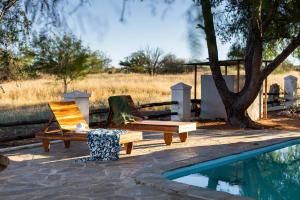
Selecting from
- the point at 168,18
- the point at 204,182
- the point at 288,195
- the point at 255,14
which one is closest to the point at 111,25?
the point at 168,18

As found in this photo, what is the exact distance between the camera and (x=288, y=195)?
614cm

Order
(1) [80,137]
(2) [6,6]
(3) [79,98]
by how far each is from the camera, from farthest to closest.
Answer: (3) [79,98] < (2) [6,6] < (1) [80,137]

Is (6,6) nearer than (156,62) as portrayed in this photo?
Yes

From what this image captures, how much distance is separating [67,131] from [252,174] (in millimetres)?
3339

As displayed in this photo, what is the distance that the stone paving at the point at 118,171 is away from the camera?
5.19 m

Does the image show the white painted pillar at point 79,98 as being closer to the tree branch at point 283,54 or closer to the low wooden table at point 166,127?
the low wooden table at point 166,127

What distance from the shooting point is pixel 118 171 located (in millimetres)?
6480

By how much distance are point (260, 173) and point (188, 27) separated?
3.06 m

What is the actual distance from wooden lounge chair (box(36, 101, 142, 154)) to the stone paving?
263mm

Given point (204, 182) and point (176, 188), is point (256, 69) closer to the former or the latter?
point (204, 182)

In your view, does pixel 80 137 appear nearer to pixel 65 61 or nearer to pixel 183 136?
pixel 183 136

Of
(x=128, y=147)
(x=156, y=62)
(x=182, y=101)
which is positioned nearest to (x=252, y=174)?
(x=128, y=147)

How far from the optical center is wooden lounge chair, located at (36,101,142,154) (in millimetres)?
7629

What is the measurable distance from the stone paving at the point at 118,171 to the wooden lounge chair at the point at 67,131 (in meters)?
0.26
